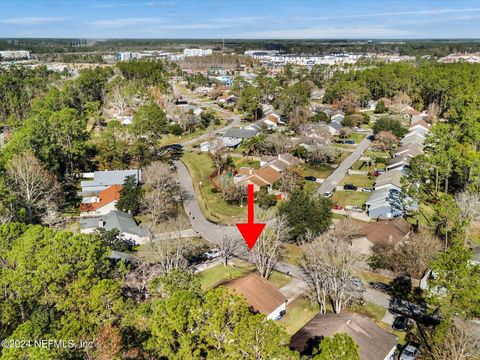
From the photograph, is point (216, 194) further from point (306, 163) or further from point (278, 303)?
point (278, 303)

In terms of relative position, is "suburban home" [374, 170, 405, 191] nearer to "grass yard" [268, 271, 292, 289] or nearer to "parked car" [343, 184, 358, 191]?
"parked car" [343, 184, 358, 191]

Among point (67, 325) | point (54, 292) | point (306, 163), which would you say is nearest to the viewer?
point (67, 325)

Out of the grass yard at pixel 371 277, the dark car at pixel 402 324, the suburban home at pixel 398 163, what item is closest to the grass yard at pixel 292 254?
the grass yard at pixel 371 277

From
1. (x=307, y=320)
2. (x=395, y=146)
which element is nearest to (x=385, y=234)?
(x=307, y=320)

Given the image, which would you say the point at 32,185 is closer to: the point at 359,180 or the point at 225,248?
the point at 225,248

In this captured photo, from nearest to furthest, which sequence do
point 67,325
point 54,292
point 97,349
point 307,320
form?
1. point 97,349
2. point 67,325
3. point 54,292
4. point 307,320

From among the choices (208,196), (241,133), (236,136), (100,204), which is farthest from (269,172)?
(241,133)
